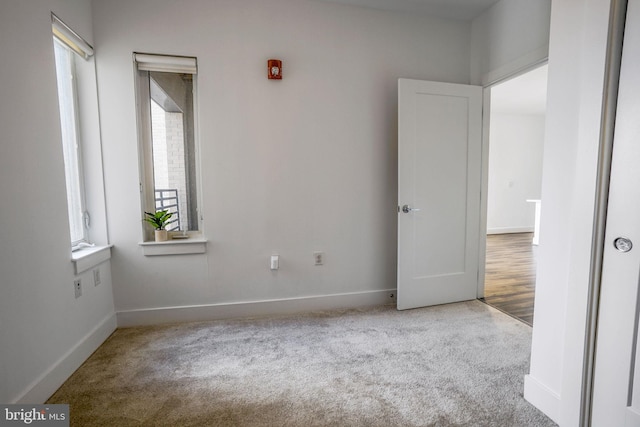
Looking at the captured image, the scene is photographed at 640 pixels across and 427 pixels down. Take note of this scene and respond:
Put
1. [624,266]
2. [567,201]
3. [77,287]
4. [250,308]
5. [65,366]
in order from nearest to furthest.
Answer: [624,266], [567,201], [65,366], [77,287], [250,308]

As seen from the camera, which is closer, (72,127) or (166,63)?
(72,127)

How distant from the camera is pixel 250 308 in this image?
2.69 m

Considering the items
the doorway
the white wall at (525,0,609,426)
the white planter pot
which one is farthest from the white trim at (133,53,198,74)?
the doorway

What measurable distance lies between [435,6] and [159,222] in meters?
2.96

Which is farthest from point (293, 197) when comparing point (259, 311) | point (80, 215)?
point (80, 215)

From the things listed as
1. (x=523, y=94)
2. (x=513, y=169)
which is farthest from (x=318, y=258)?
(x=513, y=169)

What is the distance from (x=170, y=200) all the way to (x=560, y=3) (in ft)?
9.11

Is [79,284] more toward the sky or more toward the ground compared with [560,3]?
more toward the ground

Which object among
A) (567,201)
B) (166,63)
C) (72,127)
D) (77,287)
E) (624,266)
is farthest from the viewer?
(166,63)

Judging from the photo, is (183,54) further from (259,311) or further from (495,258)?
(495,258)

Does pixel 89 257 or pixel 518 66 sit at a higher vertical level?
pixel 518 66

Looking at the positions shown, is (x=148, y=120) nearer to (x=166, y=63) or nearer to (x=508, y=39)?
(x=166, y=63)

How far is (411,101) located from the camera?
104 inches

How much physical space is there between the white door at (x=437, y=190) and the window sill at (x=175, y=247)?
1697 millimetres
